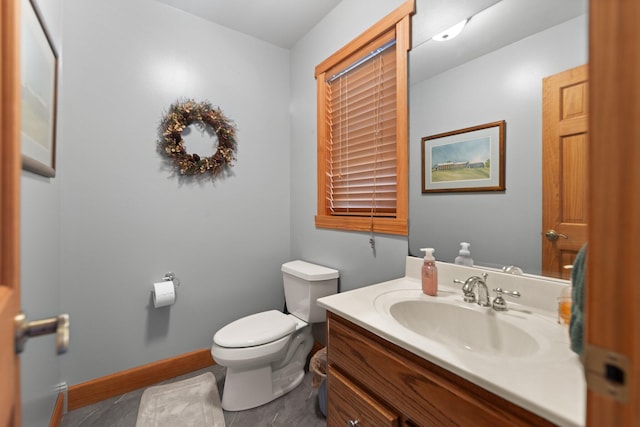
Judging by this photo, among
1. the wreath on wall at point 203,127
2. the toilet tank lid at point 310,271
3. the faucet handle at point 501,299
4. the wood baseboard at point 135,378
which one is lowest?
the wood baseboard at point 135,378

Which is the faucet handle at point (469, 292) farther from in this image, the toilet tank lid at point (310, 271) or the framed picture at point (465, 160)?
the toilet tank lid at point (310, 271)

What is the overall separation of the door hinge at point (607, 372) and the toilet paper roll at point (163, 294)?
75.3 inches

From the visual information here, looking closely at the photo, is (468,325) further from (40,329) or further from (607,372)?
(40,329)

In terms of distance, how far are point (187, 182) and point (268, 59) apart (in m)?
1.20

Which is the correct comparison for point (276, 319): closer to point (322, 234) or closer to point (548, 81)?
point (322, 234)

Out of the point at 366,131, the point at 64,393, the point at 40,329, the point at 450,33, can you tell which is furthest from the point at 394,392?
the point at 64,393

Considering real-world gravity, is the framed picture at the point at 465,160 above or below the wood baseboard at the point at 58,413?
above

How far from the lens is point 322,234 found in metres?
2.02

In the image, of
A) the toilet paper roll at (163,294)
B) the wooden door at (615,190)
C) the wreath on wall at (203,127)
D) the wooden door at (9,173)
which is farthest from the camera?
the wreath on wall at (203,127)

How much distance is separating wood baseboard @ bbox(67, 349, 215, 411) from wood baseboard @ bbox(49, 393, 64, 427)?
40 mm

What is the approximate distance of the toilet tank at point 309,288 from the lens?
1794mm

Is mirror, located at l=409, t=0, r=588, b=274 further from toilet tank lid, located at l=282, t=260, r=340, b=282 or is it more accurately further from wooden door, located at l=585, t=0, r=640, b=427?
wooden door, located at l=585, t=0, r=640, b=427

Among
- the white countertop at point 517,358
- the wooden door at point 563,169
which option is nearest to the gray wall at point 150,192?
the white countertop at point 517,358

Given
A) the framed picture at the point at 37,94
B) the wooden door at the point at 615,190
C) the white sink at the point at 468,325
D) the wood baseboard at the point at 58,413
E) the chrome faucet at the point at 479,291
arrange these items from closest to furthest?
the wooden door at the point at 615,190, the white sink at the point at 468,325, the framed picture at the point at 37,94, the chrome faucet at the point at 479,291, the wood baseboard at the point at 58,413
